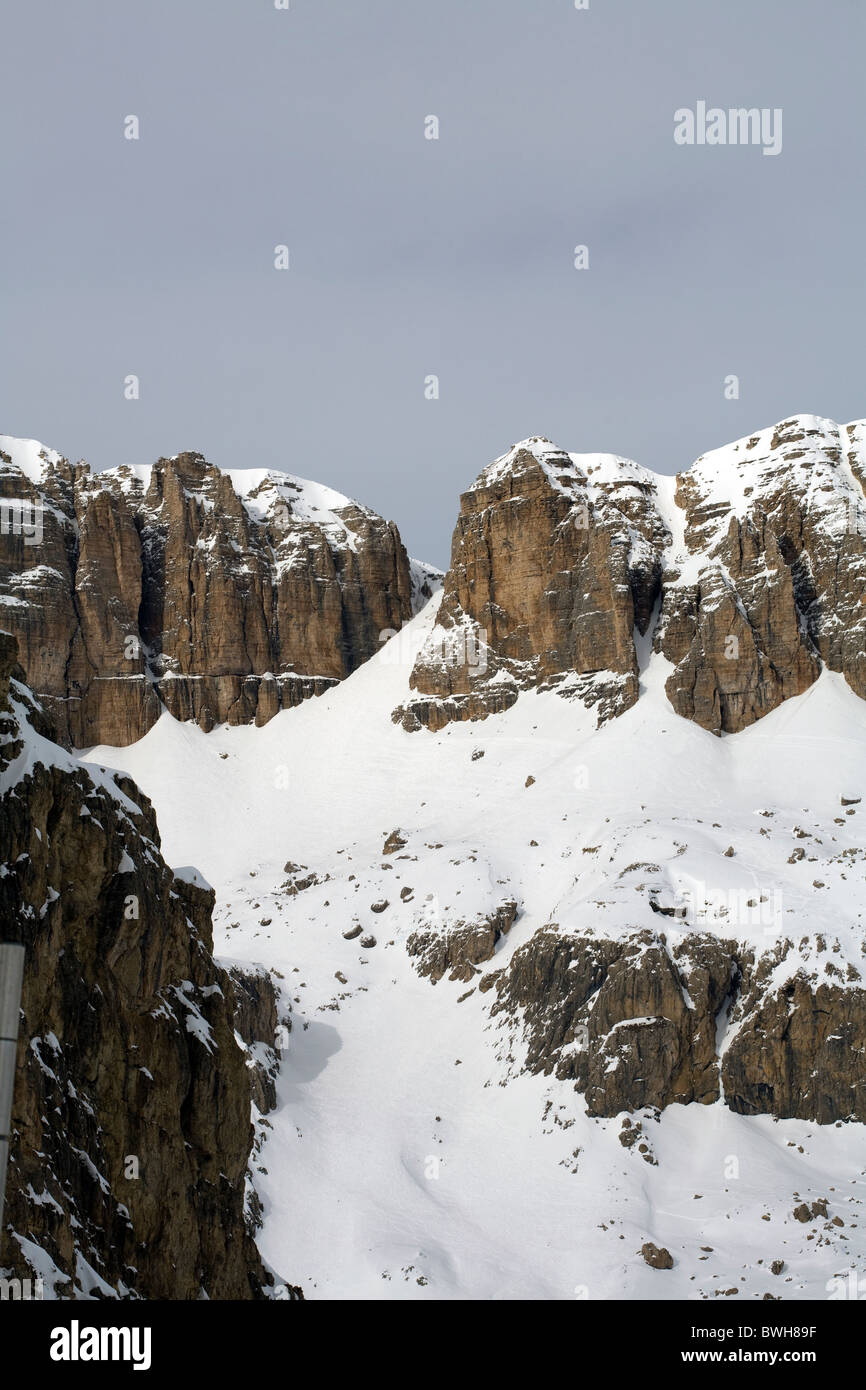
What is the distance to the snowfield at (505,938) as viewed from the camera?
69.2 m

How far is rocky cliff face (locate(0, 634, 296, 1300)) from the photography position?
25.8 m

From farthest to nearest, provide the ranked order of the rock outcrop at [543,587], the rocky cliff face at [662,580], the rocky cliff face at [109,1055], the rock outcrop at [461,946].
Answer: the rock outcrop at [543,587] → the rocky cliff face at [662,580] → the rock outcrop at [461,946] → the rocky cliff face at [109,1055]

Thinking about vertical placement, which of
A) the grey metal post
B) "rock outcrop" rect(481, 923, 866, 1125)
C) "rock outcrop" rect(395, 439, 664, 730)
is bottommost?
"rock outcrop" rect(481, 923, 866, 1125)

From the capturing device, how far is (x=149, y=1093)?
30969 millimetres

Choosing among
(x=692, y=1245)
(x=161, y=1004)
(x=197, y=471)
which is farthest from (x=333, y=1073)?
(x=197, y=471)

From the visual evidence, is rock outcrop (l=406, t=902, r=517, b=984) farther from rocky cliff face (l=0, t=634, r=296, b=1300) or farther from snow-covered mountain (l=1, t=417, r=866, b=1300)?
rocky cliff face (l=0, t=634, r=296, b=1300)

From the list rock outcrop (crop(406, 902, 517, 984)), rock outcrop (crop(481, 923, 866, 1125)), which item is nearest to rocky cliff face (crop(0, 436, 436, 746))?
rock outcrop (crop(406, 902, 517, 984))

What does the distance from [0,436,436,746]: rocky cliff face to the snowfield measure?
30.3 feet

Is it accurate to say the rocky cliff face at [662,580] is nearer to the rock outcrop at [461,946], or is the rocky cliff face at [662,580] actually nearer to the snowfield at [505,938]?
the snowfield at [505,938]

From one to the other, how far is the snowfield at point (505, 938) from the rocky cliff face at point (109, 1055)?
115 feet

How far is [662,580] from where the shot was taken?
5423 inches

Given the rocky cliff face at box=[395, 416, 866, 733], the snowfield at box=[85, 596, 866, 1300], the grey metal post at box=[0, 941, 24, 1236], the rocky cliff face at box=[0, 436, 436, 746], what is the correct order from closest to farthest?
the grey metal post at box=[0, 941, 24, 1236], the snowfield at box=[85, 596, 866, 1300], the rocky cliff face at box=[395, 416, 866, 733], the rocky cliff face at box=[0, 436, 436, 746]

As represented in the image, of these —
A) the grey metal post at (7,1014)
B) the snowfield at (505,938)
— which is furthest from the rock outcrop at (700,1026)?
the grey metal post at (7,1014)
